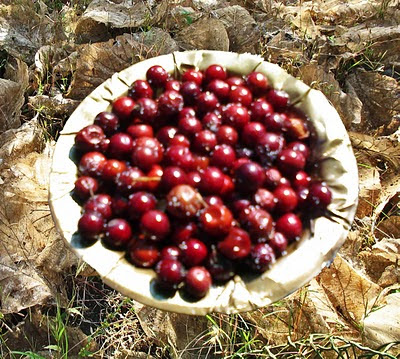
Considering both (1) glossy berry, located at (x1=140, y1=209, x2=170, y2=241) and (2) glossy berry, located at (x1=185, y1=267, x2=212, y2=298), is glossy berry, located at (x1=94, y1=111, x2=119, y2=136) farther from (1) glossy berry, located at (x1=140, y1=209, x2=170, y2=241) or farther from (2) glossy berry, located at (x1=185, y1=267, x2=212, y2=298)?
(2) glossy berry, located at (x1=185, y1=267, x2=212, y2=298)

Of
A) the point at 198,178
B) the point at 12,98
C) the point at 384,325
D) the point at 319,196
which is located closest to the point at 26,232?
the point at 12,98

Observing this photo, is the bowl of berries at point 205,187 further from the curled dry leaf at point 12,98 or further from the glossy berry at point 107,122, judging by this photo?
the curled dry leaf at point 12,98

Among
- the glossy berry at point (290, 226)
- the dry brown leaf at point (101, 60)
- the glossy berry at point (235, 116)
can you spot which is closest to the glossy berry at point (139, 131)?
the glossy berry at point (235, 116)

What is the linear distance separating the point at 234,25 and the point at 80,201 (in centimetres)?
138

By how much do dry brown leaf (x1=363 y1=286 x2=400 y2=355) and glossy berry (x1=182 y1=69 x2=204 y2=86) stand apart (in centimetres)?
91

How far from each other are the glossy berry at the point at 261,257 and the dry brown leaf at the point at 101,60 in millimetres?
1168

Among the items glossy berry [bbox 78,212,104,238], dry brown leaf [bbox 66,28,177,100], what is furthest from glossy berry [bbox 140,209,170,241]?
dry brown leaf [bbox 66,28,177,100]

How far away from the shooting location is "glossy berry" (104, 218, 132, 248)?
1258mm

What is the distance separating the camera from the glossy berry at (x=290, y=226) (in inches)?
50.3

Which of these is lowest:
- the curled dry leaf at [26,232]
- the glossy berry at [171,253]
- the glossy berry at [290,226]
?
the curled dry leaf at [26,232]

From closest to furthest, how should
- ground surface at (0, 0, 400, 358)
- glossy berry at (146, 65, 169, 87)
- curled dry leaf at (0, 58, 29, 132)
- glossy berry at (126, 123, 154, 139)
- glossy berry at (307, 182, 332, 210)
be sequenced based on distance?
glossy berry at (307, 182, 332, 210) < glossy berry at (126, 123, 154, 139) < glossy berry at (146, 65, 169, 87) < ground surface at (0, 0, 400, 358) < curled dry leaf at (0, 58, 29, 132)

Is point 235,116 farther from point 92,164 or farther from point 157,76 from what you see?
point 92,164

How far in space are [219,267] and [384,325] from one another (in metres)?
0.66

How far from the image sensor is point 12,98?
84.2 inches
